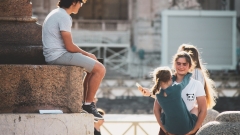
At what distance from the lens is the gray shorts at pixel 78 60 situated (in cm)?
663

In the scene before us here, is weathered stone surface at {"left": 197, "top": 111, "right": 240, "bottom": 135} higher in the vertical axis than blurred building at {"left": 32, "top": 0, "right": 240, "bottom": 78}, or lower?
higher

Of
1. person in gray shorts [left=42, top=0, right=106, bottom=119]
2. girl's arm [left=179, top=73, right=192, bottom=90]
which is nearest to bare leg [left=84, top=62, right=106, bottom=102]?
person in gray shorts [left=42, top=0, right=106, bottom=119]

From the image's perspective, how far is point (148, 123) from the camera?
437 inches

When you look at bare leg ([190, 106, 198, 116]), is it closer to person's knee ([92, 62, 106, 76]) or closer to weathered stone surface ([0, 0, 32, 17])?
person's knee ([92, 62, 106, 76])

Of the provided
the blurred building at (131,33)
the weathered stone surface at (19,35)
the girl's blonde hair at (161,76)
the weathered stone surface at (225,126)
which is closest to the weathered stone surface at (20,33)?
the weathered stone surface at (19,35)

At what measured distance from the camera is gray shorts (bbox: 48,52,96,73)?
6.63 m

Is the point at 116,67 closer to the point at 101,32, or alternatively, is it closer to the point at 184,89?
the point at 101,32

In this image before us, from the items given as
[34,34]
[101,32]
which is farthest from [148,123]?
[101,32]

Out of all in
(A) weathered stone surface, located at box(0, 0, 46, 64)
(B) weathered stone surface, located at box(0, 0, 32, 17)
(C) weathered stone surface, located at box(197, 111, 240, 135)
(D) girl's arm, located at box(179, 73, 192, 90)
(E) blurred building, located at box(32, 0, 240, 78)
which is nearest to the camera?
(C) weathered stone surface, located at box(197, 111, 240, 135)

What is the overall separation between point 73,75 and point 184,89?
996 mm

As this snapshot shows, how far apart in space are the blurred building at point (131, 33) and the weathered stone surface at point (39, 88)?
32.0 m

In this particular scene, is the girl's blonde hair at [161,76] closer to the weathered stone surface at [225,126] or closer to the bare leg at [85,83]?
the weathered stone surface at [225,126]

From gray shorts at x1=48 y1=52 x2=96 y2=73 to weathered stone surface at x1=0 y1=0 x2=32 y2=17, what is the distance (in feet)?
3.10

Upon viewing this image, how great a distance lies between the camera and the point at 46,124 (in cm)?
652
